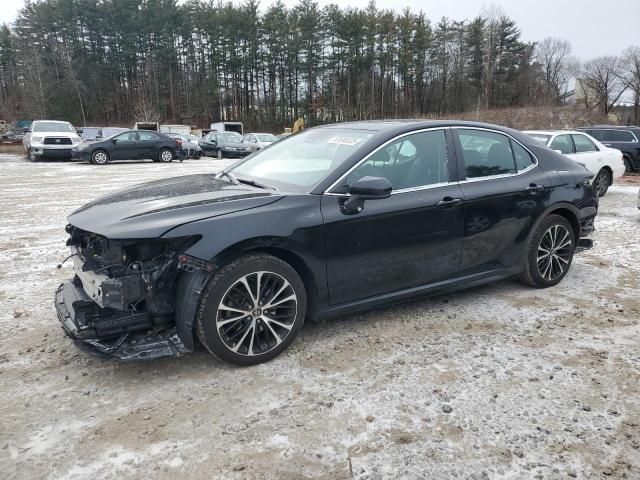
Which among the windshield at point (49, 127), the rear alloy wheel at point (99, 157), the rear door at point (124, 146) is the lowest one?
the rear alloy wheel at point (99, 157)

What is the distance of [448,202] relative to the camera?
3.78 m

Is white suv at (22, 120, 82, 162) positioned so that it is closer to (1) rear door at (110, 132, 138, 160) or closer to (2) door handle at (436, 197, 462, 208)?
(1) rear door at (110, 132, 138, 160)

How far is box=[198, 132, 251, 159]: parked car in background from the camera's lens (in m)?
25.4

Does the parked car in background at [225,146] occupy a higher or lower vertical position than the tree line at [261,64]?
lower

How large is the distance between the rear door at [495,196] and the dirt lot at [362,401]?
49 cm

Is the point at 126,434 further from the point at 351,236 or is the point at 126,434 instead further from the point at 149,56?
the point at 149,56

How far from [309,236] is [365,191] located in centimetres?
49

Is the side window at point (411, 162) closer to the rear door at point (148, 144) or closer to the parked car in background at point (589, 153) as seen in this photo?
the parked car in background at point (589, 153)

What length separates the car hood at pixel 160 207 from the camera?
284 cm

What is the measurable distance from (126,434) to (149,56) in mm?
65880

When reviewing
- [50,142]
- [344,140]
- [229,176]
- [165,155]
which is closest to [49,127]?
[50,142]

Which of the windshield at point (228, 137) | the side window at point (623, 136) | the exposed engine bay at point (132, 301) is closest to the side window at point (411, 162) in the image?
the exposed engine bay at point (132, 301)

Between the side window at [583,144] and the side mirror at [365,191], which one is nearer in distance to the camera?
the side mirror at [365,191]

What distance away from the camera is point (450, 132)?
13.1 ft
